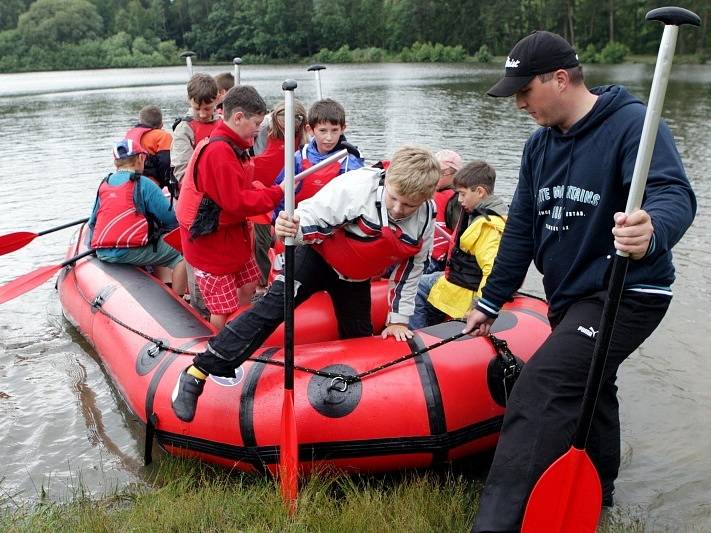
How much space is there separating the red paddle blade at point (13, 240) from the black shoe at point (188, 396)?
343cm

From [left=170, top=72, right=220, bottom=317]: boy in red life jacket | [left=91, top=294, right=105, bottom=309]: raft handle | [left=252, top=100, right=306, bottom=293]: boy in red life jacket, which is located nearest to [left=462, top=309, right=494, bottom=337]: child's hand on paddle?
[left=252, top=100, right=306, bottom=293]: boy in red life jacket

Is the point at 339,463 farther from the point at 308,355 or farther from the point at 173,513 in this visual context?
the point at 173,513

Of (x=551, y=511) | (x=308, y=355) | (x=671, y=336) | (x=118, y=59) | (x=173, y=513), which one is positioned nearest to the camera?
(x=551, y=511)

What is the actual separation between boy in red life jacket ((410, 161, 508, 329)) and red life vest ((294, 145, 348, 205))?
0.99 meters

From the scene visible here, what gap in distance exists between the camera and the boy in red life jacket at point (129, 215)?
512cm

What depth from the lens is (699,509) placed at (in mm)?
3463

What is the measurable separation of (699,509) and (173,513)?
2.54m

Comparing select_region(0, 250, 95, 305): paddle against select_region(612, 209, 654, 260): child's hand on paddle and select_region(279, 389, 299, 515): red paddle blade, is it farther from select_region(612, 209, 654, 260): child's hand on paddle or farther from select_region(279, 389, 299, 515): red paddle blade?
select_region(612, 209, 654, 260): child's hand on paddle

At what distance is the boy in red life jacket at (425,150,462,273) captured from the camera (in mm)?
4859

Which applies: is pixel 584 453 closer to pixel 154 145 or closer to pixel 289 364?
pixel 289 364

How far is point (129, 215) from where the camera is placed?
5148 millimetres

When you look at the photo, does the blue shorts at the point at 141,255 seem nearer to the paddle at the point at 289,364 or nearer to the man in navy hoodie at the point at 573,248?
the paddle at the point at 289,364

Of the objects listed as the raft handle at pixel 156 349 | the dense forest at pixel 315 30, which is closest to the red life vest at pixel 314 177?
the raft handle at pixel 156 349

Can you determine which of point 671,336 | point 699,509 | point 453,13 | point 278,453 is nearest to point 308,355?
point 278,453
